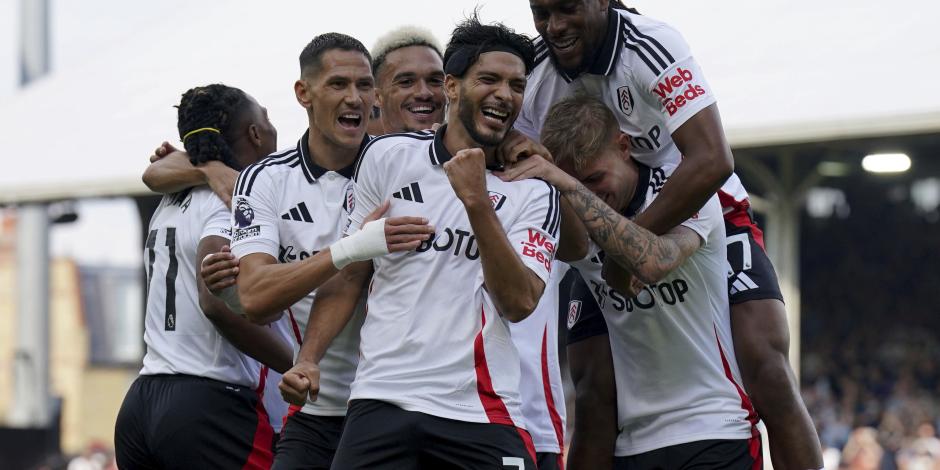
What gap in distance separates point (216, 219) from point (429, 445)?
1.69 metres

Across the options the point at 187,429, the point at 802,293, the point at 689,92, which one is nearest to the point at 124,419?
the point at 187,429

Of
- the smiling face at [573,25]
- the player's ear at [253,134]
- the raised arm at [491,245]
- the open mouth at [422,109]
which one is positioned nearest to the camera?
the raised arm at [491,245]

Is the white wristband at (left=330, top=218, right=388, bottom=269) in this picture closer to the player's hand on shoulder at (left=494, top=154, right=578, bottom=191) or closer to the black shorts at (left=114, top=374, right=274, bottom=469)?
the player's hand on shoulder at (left=494, top=154, right=578, bottom=191)

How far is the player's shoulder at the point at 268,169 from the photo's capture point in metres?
5.07

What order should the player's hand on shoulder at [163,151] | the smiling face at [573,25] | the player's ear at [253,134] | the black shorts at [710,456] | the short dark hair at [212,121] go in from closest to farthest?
the smiling face at [573,25], the black shorts at [710,456], the short dark hair at [212,121], the player's ear at [253,134], the player's hand on shoulder at [163,151]

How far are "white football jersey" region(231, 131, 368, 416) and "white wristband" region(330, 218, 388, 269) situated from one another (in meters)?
0.42

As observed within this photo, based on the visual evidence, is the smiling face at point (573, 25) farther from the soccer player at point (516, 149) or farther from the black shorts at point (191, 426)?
the black shorts at point (191, 426)

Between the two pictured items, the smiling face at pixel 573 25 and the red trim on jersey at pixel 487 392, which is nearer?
the red trim on jersey at pixel 487 392

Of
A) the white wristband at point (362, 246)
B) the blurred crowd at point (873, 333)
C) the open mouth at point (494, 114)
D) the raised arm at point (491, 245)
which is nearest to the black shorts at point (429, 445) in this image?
the raised arm at point (491, 245)

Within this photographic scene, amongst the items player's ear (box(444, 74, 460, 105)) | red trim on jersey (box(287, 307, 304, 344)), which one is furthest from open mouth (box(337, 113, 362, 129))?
red trim on jersey (box(287, 307, 304, 344))

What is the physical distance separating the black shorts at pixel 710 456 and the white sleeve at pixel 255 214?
167 cm

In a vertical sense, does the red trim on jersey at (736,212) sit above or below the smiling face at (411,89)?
below

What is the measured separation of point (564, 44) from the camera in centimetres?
511

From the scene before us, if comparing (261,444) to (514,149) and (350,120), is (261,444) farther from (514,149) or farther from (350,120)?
(514,149)
